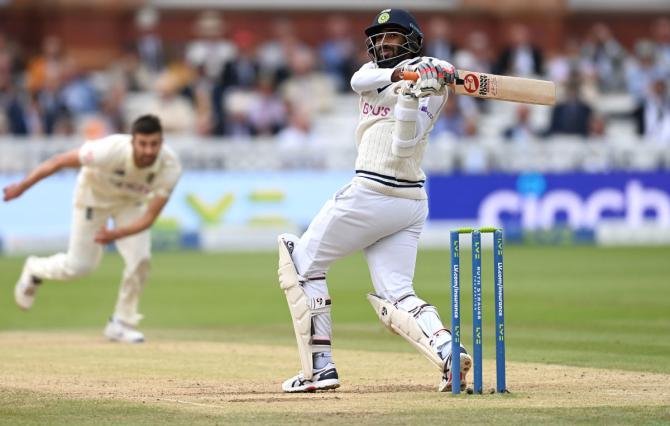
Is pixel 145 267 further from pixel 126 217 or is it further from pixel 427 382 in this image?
pixel 427 382

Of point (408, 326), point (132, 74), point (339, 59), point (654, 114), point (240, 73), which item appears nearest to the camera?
point (408, 326)

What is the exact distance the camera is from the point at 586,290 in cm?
1302

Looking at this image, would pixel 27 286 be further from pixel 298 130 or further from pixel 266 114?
Answer: pixel 266 114

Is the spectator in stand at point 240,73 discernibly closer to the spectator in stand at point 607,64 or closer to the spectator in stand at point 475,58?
the spectator in stand at point 475,58

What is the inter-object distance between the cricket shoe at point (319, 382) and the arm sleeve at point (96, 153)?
3.30 meters

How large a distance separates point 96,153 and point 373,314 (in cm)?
293

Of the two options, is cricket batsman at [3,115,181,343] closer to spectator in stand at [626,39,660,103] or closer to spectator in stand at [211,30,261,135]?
spectator in stand at [211,30,261,135]

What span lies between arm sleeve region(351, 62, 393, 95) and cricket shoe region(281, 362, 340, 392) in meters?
1.31

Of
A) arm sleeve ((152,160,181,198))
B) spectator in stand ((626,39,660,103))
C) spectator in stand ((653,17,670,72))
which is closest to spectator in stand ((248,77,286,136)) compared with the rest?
spectator in stand ((626,39,660,103))

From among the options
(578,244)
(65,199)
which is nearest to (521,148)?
(578,244)

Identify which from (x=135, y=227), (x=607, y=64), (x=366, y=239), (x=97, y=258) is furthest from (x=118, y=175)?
(x=607, y=64)

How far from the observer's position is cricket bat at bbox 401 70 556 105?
21.6ft

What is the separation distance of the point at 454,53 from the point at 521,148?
3.23m

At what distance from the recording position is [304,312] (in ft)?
22.4
